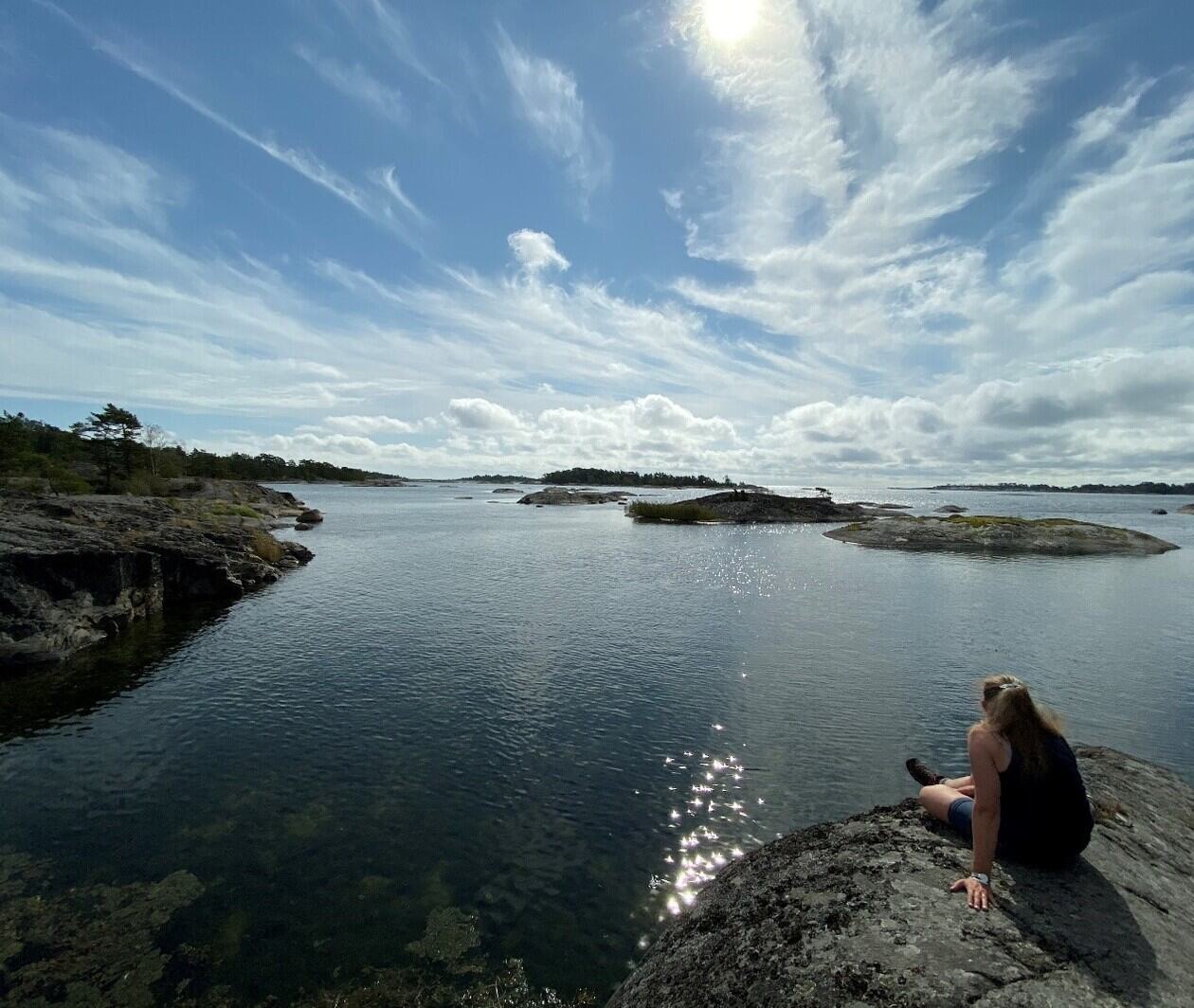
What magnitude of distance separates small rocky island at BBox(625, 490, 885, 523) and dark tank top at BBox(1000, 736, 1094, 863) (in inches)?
3591

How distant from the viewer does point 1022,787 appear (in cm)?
688

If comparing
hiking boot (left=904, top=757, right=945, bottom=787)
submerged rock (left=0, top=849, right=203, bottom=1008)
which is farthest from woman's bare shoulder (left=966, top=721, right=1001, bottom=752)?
submerged rock (left=0, top=849, right=203, bottom=1008)

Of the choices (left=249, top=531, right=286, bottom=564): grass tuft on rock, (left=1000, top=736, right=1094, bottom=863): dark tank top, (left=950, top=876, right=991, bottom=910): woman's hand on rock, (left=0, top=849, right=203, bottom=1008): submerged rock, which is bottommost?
(left=0, top=849, right=203, bottom=1008): submerged rock

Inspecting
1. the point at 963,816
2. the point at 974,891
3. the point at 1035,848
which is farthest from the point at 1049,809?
the point at 974,891

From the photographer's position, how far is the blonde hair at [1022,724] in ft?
22.7

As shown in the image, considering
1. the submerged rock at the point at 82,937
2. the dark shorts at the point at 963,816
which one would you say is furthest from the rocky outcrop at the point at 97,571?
the dark shorts at the point at 963,816

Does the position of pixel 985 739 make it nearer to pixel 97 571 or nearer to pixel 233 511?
pixel 97 571

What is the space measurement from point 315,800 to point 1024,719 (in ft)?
45.7

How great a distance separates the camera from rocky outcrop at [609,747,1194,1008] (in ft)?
17.4

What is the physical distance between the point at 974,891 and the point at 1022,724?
6.52ft

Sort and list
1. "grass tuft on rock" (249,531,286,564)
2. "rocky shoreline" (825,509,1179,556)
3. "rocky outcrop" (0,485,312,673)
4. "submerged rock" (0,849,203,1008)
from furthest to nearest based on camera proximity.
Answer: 1. "rocky shoreline" (825,509,1179,556)
2. "grass tuft on rock" (249,531,286,564)
3. "rocky outcrop" (0,485,312,673)
4. "submerged rock" (0,849,203,1008)

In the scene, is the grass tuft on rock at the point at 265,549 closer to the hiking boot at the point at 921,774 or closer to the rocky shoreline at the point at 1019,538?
the hiking boot at the point at 921,774

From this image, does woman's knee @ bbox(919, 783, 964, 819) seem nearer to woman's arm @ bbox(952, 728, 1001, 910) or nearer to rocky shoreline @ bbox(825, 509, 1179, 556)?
woman's arm @ bbox(952, 728, 1001, 910)

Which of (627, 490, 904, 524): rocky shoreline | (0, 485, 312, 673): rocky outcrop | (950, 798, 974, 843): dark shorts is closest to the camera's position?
(950, 798, 974, 843): dark shorts
